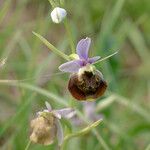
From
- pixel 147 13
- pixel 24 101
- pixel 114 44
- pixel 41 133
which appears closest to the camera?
pixel 41 133

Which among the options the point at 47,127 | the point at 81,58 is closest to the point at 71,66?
the point at 81,58

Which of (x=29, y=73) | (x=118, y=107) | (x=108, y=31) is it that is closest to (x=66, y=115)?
(x=29, y=73)

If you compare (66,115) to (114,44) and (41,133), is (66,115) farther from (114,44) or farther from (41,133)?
(114,44)

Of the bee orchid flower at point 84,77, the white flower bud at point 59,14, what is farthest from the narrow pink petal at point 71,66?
the white flower bud at point 59,14

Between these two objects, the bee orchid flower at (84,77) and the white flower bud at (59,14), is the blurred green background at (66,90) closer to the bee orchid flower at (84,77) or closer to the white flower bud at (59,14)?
the bee orchid flower at (84,77)

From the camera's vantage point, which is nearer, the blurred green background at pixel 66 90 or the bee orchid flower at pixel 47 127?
the bee orchid flower at pixel 47 127

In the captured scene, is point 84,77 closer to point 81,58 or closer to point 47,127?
point 81,58
